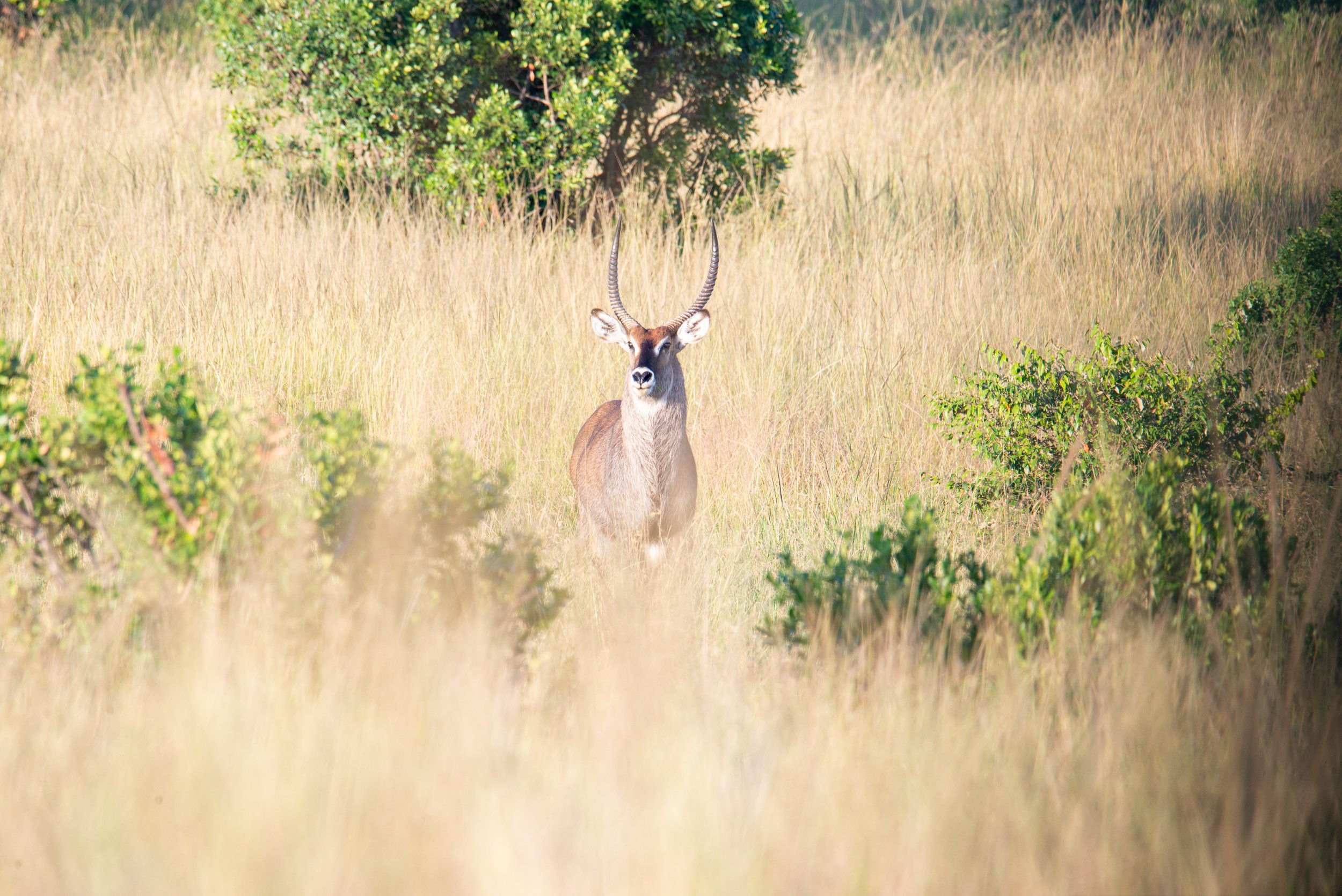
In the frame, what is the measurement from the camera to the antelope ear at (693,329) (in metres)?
4.86

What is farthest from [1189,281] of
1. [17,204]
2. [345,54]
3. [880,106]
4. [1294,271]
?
[17,204]

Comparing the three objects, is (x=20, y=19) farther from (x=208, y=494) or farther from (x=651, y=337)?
(x=208, y=494)

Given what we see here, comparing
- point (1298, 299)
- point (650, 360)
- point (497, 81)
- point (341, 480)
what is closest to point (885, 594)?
point (341, 480)

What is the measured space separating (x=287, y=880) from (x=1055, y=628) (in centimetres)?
214

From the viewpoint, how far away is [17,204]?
7254 millimetres

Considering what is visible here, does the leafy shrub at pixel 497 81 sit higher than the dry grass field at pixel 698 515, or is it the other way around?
→ the leafy shrub at pixel 497 81

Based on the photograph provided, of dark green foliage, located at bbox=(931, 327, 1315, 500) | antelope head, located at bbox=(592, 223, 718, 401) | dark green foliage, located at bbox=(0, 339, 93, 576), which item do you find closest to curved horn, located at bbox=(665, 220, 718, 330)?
antelope head, located at bbox=(592, 223, 718, 401)

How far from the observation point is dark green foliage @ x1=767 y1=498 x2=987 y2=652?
10.3ft

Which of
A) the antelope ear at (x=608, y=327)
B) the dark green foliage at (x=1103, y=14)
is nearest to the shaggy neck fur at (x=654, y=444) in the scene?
the antelope ear at (x=608, y=327)

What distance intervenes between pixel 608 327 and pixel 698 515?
1015 mm

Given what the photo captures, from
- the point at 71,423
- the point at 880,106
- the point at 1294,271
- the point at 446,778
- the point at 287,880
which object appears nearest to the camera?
the point at 287,880

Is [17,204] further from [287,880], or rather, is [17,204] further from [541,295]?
[287,880]

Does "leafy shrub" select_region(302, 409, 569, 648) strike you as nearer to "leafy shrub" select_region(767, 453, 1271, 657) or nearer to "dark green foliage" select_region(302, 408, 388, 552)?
"dark green foliage" select_region(302, 408, 388, 552)

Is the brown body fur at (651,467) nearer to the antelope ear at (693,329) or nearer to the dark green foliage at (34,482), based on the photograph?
the antelope ear at (693,329)
